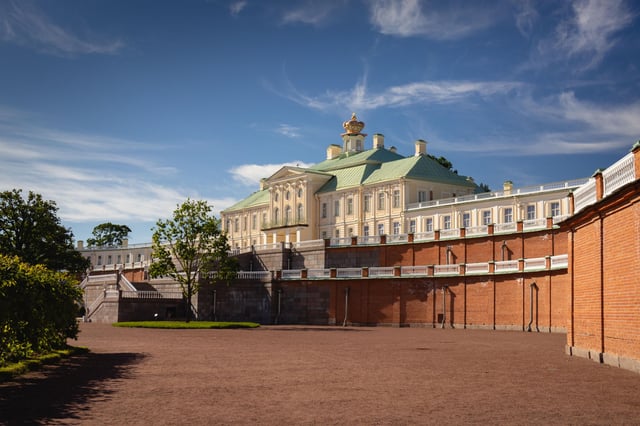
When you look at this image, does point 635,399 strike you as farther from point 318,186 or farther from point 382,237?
point 318,186

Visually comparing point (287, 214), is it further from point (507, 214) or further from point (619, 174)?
point (619, 174)

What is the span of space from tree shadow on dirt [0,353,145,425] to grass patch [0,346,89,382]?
0.67ft

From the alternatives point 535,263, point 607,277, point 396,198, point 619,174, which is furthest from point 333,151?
point 619,174

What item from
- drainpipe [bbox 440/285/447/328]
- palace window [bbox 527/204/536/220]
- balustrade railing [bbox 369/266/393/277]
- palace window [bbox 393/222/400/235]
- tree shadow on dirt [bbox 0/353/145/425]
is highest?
palace window [bbox 527/204/536/220]

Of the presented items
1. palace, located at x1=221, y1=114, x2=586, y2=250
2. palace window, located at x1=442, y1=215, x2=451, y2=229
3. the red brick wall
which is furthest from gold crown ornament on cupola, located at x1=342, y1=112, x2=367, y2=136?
the red brick wall

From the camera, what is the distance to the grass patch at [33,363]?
61.8 ft

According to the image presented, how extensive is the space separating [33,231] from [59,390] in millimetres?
66780

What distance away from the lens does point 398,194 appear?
275 feet

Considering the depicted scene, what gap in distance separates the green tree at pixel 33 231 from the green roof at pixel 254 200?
32.2 m

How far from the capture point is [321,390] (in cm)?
1764

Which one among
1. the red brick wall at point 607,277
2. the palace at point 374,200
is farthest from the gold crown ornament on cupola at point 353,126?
the red brick wall at point 607,277

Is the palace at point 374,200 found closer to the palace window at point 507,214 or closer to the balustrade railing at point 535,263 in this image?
the palace window at point 507,214

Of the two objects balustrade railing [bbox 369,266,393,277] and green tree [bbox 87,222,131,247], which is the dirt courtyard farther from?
green tree [bbox 87,222,131,247]

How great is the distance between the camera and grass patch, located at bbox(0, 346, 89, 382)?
1884 cm
